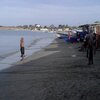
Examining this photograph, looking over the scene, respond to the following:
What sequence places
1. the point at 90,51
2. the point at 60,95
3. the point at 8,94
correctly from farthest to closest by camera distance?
the point at 90,51 < the point at 8,94 < the point at 60,95

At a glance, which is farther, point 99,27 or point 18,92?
point 99,27

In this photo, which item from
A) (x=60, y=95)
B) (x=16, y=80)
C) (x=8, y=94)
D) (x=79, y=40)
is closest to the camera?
(x=60, y=95)

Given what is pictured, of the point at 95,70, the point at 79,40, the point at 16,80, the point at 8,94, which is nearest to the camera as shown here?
the point at 8,94

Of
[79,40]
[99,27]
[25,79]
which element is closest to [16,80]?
[25,79]

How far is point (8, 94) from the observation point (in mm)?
11234

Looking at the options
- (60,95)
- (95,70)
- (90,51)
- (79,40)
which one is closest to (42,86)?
(60,95)

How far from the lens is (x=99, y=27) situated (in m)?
34.5

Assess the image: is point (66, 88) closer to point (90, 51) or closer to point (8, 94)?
point (8, 94)

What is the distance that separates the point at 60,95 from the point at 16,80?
14.2 ft

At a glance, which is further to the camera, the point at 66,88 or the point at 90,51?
the point at 90,51

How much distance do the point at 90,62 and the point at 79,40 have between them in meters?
30.1

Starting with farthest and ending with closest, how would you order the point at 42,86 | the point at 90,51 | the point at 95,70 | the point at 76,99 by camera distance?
the point at 90,51 < the point at 95,70 < the point at 42,86 < the point at 76,99

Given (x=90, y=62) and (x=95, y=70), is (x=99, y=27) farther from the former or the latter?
(x=95, y=70)

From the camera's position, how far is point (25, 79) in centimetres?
1464
